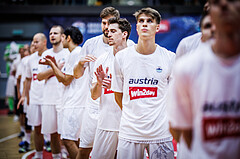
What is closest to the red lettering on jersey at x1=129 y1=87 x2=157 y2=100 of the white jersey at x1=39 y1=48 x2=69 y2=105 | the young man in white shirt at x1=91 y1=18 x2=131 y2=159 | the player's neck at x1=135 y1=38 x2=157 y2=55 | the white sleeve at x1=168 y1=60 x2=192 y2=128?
the player's neck at x1=135 y1=38 x2=157 y2=55

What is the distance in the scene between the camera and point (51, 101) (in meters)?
5.76

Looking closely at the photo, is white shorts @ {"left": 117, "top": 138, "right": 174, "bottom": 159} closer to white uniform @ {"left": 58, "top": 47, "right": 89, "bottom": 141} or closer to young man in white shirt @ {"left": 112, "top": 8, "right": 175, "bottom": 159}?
young man in white shirt @ {"left": 112, "top": 8, "right": 175, "bottom": 159}

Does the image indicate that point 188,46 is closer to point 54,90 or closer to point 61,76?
point 61,76

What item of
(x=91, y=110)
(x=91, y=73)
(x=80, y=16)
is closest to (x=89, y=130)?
(x=91, y=110)

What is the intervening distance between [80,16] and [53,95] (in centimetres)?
791

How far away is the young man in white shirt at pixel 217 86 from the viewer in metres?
1.63

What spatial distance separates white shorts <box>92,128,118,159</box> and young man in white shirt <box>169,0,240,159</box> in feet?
6.86

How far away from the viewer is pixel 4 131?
10180 mm

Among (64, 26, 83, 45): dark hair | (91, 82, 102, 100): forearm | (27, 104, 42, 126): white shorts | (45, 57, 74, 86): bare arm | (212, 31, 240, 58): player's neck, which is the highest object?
(64, 26, 83, 45): dark hair

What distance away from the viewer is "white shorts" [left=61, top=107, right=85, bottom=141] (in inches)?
194

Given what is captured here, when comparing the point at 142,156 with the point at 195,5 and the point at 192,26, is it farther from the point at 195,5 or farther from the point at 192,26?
the point at 195,5

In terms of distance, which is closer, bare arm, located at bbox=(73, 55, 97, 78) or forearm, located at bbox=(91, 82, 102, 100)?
forearm, located at bbox=(91, 82, 102, 100)

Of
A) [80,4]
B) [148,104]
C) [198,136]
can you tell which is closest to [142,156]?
[148,104]

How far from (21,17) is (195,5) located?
314 inches
